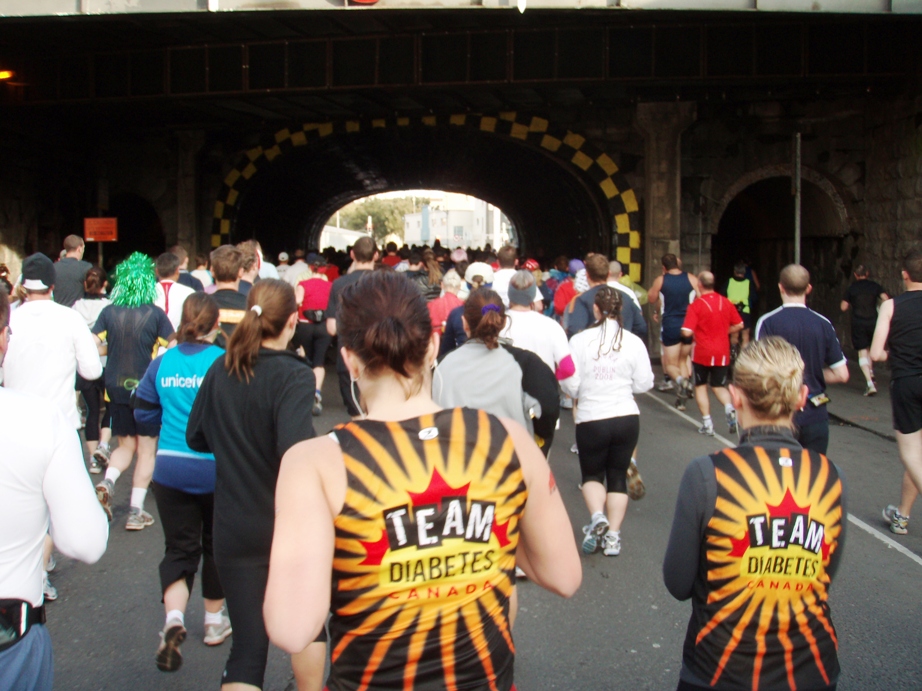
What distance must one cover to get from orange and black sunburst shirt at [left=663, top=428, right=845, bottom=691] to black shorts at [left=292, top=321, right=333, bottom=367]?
7.48m

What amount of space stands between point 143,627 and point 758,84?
11238 millimetres

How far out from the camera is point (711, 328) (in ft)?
30.2

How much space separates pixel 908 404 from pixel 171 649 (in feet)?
14.4

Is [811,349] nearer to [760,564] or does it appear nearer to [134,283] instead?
[760,564]

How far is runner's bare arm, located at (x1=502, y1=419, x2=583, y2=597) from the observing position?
2.01 meters

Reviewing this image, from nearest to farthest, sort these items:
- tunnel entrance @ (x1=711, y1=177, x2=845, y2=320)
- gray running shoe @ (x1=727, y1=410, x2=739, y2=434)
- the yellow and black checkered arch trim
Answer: gray running shoe @ (x1=727, y1=410, x2=739, y2=434), tunnel entrance @ (x1=711, y1=177, x2=845, y2=320), the yellow and black checkered arch trim

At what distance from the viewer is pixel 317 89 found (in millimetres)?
13141

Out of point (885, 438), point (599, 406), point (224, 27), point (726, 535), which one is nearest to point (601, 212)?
point (224, 27)

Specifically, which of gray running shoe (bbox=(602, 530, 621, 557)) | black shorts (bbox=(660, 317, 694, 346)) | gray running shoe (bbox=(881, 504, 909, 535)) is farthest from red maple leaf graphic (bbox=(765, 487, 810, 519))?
Result: black shorts (bbox=(660, 317, 694, 346))

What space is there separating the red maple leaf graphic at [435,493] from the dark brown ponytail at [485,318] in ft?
8.00

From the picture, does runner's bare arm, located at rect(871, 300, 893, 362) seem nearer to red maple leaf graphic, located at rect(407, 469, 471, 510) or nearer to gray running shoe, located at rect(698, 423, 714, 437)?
gray running shoe, located at rect(698, 423, 714, 437)

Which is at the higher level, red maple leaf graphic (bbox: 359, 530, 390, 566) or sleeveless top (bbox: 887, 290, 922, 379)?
sleeveless top (bbox: 887, 290, 922, 379)

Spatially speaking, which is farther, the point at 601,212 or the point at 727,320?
the point at 601,212

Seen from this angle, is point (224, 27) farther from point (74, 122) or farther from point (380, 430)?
point (380, 430)
